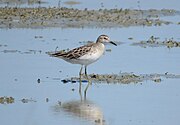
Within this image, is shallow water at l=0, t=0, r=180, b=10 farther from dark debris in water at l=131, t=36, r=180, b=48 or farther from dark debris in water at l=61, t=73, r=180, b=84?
dark debris in water at l=61, t=73, r=180, b=84

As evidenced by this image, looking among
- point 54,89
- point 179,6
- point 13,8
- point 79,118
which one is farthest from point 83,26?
point 79,118

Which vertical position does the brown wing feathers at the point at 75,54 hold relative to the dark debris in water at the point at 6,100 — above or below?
above

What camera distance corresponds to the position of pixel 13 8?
2452 cm

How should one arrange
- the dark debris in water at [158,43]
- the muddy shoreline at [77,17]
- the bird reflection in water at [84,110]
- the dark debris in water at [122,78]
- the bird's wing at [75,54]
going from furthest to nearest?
the muddy shoreline at [77,17], the dark debris in water at [158,43], the bird's wing at [75,54], the dark debris in water at [122,78], the bird reflection in water at [84,110]

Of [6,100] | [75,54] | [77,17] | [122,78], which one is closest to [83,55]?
[75,54]

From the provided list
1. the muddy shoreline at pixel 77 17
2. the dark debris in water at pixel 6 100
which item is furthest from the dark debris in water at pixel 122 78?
the muddy shoreline at pixel 77 17

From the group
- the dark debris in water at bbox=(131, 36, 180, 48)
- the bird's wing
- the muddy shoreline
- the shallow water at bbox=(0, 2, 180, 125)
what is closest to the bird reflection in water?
the shallow water at bbox=(0, 2, 180, 125)

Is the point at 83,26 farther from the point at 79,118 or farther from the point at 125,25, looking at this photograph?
the point at 79,118

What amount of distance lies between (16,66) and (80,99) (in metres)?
3.08

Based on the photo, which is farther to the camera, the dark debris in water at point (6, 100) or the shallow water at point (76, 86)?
the dark debris in water at point (6, 100)

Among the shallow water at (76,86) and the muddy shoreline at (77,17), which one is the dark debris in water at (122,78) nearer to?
the shallow water at (76,86)

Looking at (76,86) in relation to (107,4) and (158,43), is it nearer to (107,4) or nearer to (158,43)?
(158,43)

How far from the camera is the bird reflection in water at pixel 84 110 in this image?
12.4 meters

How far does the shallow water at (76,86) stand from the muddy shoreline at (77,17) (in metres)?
1.17
